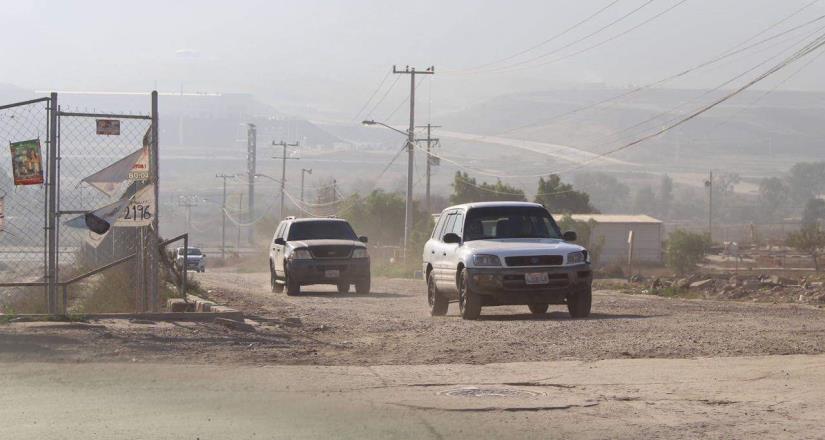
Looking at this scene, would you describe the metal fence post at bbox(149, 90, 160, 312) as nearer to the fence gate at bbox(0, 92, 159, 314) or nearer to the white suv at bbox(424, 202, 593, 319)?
the fence gate at bbox(0, 92, 159, 314)

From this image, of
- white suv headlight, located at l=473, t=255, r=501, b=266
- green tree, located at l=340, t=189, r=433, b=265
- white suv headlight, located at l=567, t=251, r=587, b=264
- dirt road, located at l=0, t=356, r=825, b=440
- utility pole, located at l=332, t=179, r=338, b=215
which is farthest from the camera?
utility pole, located at l=332, t=179, r=338, b=215

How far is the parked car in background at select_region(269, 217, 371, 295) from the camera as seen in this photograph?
89.8 feet

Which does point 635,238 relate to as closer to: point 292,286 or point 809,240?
point 809,240

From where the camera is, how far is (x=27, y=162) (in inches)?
568

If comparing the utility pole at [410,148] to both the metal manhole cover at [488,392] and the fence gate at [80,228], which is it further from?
the metal manhole cover at [488,392]

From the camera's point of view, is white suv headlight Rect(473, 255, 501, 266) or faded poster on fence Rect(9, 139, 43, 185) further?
white suv headlight Rect(473, 255, 501, 266)

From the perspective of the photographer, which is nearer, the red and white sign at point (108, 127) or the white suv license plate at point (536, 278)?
the red and white sign at point (108, 127)

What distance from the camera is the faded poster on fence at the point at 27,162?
14.4 metres

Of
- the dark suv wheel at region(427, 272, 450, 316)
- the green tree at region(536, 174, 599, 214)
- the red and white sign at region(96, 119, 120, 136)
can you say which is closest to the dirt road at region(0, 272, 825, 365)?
the dark suv wheel at region(427, 272, 450, 316)

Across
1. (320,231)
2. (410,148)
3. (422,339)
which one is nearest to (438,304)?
(422,339)

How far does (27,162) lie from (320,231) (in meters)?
14.8

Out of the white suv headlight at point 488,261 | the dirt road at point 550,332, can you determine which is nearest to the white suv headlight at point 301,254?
the dirt road at point 550,332

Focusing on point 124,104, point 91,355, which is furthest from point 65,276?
point 124,104

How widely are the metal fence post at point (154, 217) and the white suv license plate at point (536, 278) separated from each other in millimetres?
5208
